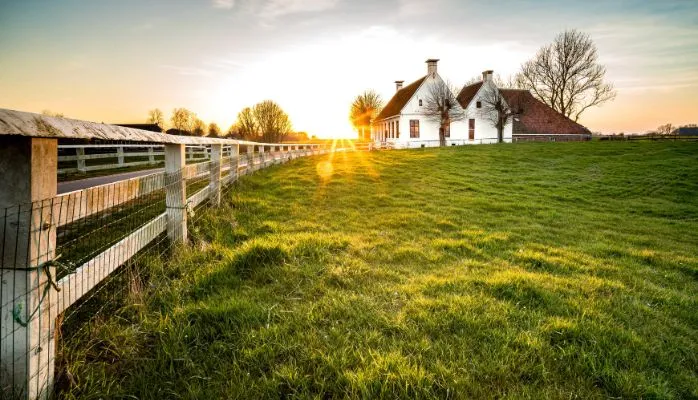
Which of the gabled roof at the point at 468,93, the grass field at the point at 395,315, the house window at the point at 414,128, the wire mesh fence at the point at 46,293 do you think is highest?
the gabled roof at the point at 468,93

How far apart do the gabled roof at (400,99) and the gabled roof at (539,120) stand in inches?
435

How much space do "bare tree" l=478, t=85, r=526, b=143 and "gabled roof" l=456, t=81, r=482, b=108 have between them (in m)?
0.96

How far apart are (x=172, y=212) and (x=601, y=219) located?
34.5 feet

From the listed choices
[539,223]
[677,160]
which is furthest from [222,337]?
[677,160]

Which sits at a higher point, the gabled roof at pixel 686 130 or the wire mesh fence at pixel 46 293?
the gabled roof at pixel 686 130

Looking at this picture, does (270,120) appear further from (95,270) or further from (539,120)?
(95,270)

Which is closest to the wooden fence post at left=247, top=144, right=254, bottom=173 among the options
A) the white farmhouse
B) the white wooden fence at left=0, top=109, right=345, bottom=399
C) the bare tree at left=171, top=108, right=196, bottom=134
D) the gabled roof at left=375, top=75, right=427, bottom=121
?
the white wooden fence at left=0, top=109, right=345, bottom=399

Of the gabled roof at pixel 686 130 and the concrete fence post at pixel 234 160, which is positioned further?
the gabled roof at pixel 686 130

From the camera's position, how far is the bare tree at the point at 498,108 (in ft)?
133

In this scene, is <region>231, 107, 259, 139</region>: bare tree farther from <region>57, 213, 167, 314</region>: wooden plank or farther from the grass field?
<region>57, 213, 167, 314</region>: wooden plank

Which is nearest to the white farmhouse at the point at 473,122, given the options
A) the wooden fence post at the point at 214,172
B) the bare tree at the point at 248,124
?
the bare tree at the point at 248,124

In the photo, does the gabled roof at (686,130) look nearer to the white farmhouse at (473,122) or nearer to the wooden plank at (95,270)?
the white farmhouse at (473,122)

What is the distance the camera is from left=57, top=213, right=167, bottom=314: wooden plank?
2211mm

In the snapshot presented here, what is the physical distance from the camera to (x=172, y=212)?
452 centimetres
